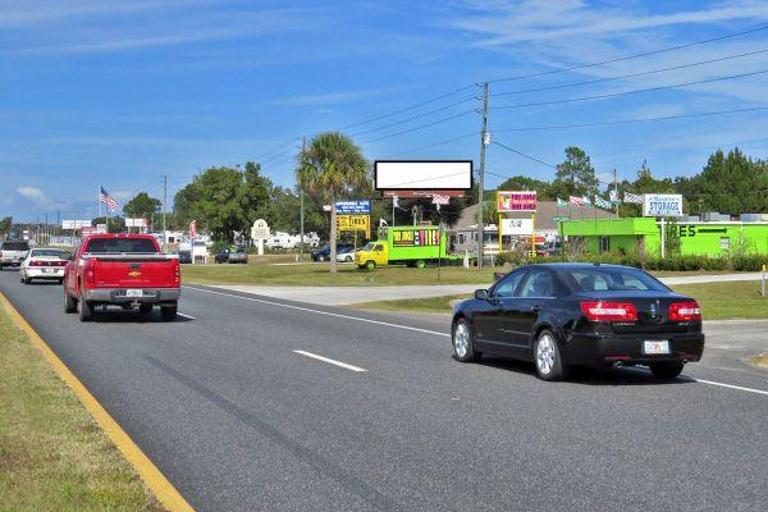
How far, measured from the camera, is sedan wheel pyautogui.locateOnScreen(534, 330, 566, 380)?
463 inches

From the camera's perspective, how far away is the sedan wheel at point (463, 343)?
14.1 metres

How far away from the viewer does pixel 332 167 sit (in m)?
53.3

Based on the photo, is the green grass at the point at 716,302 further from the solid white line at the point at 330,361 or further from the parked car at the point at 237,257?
the parked car at the point at 237,257

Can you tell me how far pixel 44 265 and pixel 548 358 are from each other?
30075 millimetres

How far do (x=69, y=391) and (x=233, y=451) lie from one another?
3408mm

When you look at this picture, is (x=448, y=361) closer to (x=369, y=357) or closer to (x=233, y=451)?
(x=369, y=357)

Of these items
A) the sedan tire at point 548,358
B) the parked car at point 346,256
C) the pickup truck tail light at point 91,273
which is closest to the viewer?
the sedan tire at point 548,358

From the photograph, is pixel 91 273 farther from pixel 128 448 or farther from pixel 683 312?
pixel 128 448

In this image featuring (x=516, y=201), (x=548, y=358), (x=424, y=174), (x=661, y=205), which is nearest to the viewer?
(x=548, y=358)

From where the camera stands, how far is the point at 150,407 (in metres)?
9.81

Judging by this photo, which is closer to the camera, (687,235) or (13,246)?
(13,246)

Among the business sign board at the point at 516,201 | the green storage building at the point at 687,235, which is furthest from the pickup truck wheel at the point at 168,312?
the business sign board at the point at 516,201

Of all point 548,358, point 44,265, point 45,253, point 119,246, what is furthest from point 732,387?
point 45,253

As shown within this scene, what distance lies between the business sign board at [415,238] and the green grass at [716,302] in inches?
1069
